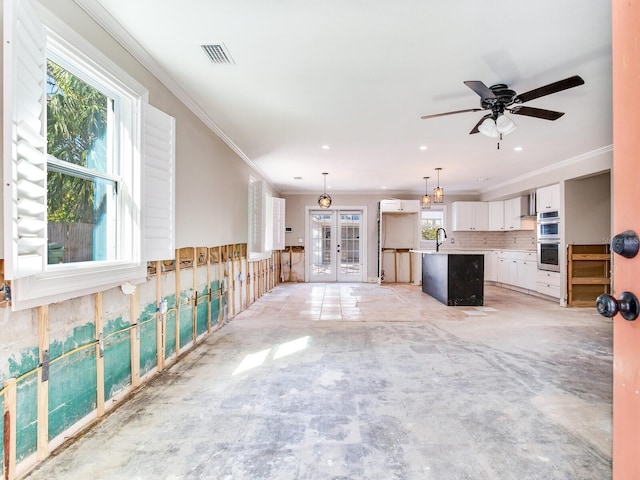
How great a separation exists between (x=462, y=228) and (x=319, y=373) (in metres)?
7.38

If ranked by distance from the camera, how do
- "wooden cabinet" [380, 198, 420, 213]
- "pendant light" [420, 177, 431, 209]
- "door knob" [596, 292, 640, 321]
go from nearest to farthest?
"door knob" [596, 292, 640, 321] < "pendant light" [420, 177, 431, 209] < "wooden cabinet" [380, 198, 420, 213]

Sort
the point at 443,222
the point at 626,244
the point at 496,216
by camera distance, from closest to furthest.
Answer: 1. the point at 626,244
2. the point at 496,216
3. the point at 443,222

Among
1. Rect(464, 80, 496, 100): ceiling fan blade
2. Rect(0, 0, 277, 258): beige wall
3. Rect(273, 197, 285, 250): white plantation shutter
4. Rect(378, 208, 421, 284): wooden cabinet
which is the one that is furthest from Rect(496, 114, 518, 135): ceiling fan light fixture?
Rect(378, 208, 421, 284): wooden cabinet

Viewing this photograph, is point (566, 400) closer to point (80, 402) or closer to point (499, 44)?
point (499, 44)

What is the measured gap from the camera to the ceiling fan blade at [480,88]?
2.56m

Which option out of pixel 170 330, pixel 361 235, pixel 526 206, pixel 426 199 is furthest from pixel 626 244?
pixel 361 235

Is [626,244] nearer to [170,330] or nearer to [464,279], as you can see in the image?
[170,330]

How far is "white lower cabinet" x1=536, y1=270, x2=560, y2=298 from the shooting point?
6113 mm

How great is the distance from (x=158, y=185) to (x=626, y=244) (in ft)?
9.29

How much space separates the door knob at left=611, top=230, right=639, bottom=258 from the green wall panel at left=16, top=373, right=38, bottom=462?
2.38 m

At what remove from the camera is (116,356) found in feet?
7.77

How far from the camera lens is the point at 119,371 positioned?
7.87 ft

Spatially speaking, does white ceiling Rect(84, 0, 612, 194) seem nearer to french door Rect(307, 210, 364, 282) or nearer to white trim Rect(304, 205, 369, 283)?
white trim Rect(304, 205, 369, 283)

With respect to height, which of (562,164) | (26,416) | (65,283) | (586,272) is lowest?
(26,416)
